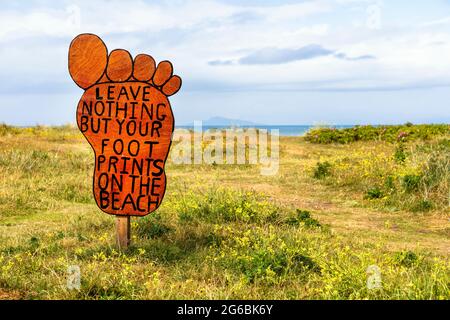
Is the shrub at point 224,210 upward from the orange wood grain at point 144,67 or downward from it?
downward

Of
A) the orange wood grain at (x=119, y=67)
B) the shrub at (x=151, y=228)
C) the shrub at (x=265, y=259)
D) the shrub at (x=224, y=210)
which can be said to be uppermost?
the orange wood grain at (x=119, y=67)

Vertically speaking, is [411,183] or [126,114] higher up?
[126,114]

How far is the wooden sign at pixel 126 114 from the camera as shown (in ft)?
20.3

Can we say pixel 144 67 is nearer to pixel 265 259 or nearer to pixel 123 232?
pixel 123 232

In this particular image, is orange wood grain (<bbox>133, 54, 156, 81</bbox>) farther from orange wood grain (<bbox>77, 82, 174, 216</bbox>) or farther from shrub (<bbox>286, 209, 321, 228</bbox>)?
shrub (<bbox>286, 209, 321, 228</bbox>)

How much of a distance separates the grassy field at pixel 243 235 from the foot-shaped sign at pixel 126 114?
2.34 feet

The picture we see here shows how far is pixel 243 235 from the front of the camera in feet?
23.1

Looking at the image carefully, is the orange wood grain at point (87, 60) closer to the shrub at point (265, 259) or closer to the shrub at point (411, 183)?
the shrub at point (265, 259)

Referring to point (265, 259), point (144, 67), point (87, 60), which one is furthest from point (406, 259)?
point (87, 60)

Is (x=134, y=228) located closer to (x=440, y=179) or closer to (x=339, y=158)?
(x=440, y=179)

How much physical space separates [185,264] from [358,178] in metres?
7.15

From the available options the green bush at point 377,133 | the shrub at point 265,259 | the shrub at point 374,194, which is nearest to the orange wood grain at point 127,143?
the shrub at point 265,259

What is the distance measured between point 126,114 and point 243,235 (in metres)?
2.05
